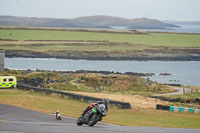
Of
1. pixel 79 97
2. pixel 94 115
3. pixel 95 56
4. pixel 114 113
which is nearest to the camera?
pixel 94 115

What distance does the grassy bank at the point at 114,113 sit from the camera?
32844 millimetres

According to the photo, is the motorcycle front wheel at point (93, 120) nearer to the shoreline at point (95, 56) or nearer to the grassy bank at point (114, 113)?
the grassy bank at point (114, 113)

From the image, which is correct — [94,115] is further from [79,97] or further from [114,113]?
[79,97]

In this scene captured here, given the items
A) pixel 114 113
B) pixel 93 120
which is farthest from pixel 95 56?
pixel 93 120

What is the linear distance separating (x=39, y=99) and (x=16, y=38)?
15508cm

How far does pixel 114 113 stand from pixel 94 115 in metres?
13.8

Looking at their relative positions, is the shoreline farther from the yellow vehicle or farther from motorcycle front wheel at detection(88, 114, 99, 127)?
motorcycle front wheel at detection(88, 114, 99, 127)

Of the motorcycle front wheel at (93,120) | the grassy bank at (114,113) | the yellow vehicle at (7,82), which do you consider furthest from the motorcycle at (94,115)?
the yellow vehicle at (7,82)

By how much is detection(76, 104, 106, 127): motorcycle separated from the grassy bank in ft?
21.0

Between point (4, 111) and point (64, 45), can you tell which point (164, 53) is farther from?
point (4, 111)

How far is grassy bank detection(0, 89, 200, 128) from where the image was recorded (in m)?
32.8

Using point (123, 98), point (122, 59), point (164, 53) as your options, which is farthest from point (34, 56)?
point (123, 98)

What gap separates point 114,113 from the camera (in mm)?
38250

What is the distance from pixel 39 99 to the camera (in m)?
43.2
